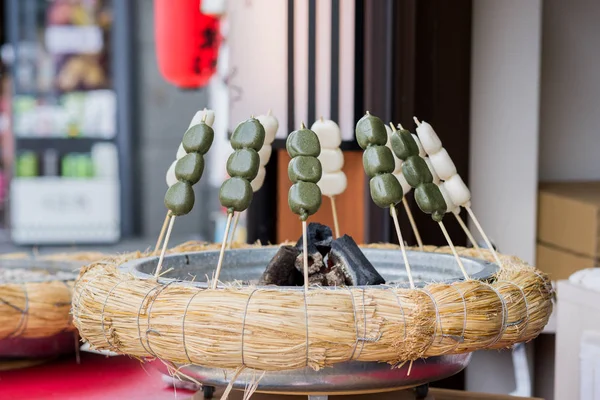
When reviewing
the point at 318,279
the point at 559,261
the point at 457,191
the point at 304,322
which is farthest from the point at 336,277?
the point at 559,261

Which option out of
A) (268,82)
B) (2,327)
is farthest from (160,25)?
(2,327)

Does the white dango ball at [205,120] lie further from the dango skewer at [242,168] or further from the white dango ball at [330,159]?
the white dango ball at [330,159]

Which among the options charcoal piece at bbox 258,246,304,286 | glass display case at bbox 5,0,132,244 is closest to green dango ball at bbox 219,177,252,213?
charcoal piece at bbox 258,246,304,286

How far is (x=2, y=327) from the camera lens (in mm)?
1750

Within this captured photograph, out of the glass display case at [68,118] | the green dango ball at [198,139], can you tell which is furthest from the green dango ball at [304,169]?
the glass display case at [68,118]

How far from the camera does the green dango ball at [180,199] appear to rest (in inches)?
54.9

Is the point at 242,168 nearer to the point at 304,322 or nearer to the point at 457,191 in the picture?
the point at 304,322

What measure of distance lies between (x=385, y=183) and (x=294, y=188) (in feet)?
0.47

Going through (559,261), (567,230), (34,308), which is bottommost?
(559,261)

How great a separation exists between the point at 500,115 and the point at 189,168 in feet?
7.06

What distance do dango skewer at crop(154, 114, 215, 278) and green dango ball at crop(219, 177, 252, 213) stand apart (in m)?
0.09

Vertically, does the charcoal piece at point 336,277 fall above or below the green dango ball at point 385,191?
below

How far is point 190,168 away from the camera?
1.38 m

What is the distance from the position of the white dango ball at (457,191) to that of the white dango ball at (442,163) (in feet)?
0.05
